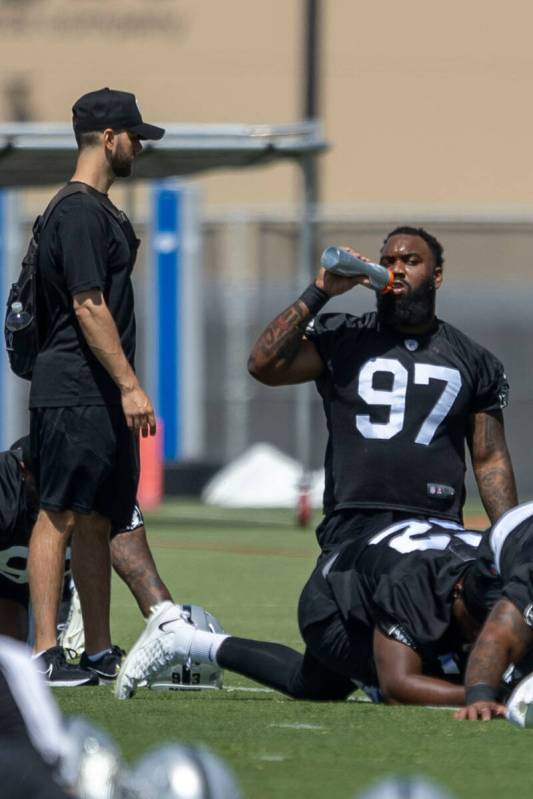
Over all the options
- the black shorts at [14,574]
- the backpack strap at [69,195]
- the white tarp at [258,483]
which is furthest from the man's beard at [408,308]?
the white tarp at [258,483]

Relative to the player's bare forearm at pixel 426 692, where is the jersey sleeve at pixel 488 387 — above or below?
above

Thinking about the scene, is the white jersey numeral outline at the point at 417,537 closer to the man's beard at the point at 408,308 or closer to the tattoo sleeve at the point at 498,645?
the tattoo sleeve at the point at 498,645

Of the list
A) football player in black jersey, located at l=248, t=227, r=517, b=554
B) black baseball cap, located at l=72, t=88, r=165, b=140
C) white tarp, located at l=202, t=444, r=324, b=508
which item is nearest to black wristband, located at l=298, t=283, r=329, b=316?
football player in black jersey, located at l=248, t=227, r=517, b=554

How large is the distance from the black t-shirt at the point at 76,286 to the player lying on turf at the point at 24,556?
1.03 feet

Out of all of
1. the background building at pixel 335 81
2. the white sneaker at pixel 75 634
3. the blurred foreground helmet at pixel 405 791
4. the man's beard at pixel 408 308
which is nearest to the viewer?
the blurred foreground helmet at pixel 405 791

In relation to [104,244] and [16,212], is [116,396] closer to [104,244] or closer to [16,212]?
[104,244]

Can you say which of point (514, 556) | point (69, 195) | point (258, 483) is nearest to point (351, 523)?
point (514, 556)

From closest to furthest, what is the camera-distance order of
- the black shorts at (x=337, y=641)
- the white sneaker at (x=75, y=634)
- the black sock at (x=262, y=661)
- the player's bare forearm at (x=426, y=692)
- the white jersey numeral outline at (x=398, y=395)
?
1. the player's bare forearm at (x=426, y=692)
2. the black shorts at (x=337, y=641)
3. the black sock at (x=262, y=661)
4. the white jersey numeral outline at (x=398, y=395)
5. the white sneaker at (x=75, y=634)

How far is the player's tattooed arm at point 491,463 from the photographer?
709 centimetres

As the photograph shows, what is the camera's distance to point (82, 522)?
263 inches

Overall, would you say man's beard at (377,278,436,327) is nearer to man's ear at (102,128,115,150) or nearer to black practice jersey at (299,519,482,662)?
black practice jersey at (299,519,482,662)

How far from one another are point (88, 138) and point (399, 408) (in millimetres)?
1445

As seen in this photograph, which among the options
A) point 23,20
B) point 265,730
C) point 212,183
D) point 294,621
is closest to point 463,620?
point 265,730

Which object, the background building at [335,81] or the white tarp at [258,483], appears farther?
the background building at [335,81]
